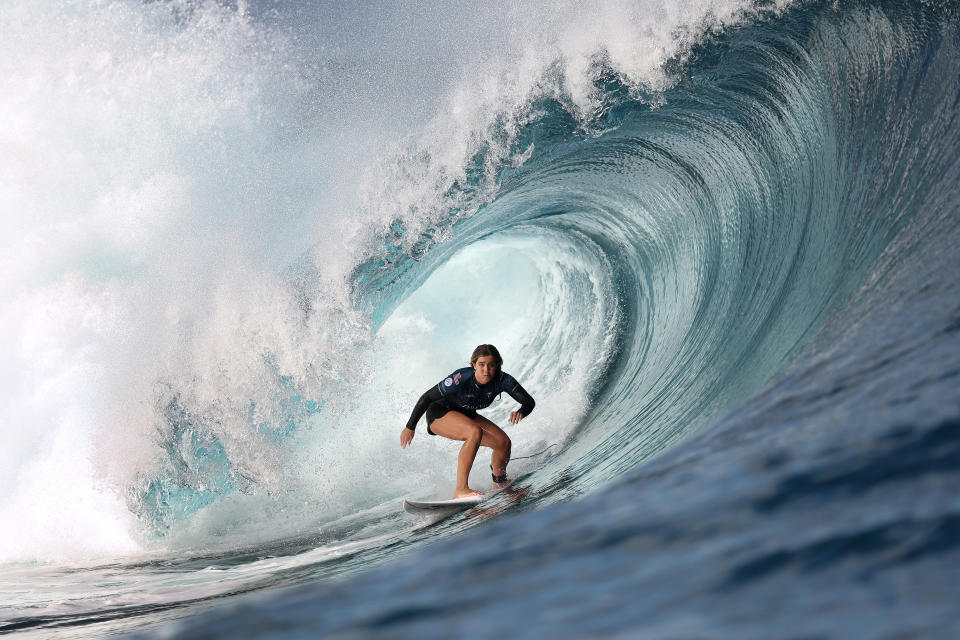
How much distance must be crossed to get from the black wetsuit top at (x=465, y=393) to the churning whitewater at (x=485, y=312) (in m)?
0.72

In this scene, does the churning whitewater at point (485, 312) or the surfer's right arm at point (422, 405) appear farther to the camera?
the surfer's right arm at point (422, 405)

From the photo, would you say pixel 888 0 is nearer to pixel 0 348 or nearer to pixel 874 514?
pixel 874 514

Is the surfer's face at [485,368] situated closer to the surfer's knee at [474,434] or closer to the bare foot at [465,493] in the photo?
the surfer's knee at [474,434]

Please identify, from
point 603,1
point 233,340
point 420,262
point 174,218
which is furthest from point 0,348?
point 603,1

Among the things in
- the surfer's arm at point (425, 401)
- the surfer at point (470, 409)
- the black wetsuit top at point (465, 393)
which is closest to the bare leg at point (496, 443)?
the surfer at point (470, 409)

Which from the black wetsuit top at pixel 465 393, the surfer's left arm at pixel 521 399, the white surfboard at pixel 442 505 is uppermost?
the black wetsuit top at pixel 465 393

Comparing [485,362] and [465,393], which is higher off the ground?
[485,362]

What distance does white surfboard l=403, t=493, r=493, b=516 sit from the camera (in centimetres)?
529

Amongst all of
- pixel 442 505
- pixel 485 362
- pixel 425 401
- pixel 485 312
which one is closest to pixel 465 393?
pixel 425 401

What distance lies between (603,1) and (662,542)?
6714 mm

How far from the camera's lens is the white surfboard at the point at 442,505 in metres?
5.29

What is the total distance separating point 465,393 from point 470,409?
159mm

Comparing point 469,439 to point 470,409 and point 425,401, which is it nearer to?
point 470,409

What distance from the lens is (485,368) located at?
5.22 metres
